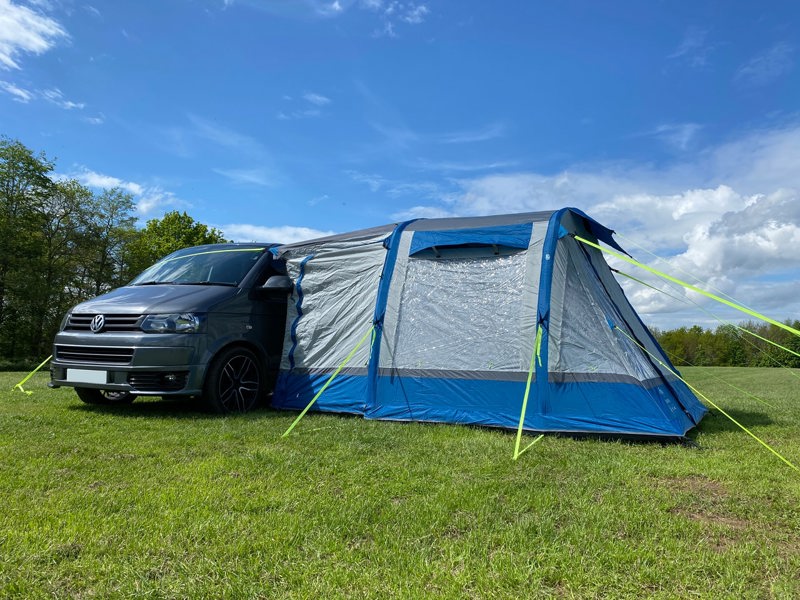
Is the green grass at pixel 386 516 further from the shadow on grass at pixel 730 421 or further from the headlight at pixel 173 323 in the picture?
the headlight at pixel 173 323

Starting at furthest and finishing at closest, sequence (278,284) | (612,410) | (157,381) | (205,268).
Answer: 1. (205,268)
2. (278,284)
3. (157,381)
4. (612,410)

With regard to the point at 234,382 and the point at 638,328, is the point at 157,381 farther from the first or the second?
the point at 638,328

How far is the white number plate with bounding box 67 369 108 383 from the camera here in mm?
6008


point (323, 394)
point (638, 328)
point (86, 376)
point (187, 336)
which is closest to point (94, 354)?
point (86, 376)

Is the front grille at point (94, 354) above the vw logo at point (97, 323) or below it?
below

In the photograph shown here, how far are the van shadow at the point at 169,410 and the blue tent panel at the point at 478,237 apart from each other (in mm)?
2466

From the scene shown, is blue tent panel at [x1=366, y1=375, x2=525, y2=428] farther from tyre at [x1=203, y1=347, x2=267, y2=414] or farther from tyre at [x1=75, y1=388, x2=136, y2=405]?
tyre at [x1=75, y1=388, x2=136, y2=405]

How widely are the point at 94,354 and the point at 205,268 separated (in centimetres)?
166

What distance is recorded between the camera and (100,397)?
7.08m

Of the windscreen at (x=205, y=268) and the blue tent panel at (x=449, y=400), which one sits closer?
the blue tent panel at (x=449, y=400)

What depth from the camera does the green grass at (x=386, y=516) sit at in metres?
2.38

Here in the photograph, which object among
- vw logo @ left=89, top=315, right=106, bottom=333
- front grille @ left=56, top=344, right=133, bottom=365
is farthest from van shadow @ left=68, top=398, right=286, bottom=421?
vw logo @ left=89, top=315, right=106, bottom=333

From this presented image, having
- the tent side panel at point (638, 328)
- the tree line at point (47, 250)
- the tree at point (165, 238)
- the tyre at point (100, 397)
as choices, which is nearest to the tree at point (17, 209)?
the tree line at point (47, 250)

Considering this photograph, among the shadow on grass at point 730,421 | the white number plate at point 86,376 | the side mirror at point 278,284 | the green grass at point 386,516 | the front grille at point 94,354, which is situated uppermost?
the side mirror at point 278,284
